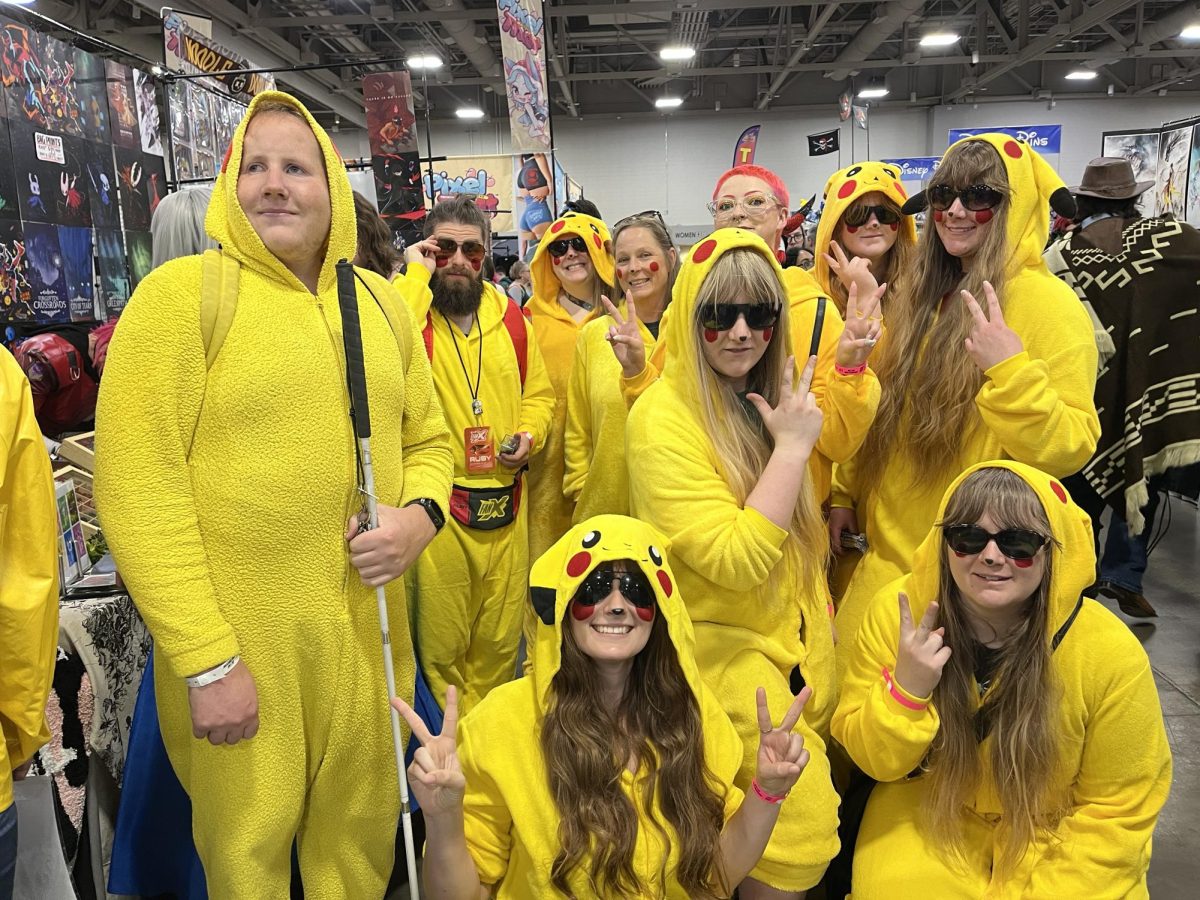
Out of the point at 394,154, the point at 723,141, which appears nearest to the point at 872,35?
the point at 723,141

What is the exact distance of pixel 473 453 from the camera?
8.82 feet

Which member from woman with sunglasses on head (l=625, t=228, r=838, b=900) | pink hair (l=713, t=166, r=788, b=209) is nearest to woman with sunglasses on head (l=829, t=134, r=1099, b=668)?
woman with sunglasses on head (l=625, t=228, r=838, b=900)

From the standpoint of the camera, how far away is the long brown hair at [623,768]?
158cm

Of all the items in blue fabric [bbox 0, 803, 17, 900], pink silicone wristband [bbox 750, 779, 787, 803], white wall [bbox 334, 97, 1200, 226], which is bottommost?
pink silicone wristband [bbox 750, 779, 787, 803]

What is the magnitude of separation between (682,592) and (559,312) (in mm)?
1809

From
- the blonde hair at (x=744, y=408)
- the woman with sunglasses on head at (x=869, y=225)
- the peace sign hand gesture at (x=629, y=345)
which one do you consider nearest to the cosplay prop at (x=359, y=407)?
the blonde hair at (x=744, y=408)

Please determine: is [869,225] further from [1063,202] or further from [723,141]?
[723,141]

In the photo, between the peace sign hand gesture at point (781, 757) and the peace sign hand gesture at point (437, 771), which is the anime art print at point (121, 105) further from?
the peace sign hand gesture at point (781, 757)

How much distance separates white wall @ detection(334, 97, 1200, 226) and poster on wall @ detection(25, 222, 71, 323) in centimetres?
1415

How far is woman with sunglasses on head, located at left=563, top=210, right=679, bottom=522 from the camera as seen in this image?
8.75ft

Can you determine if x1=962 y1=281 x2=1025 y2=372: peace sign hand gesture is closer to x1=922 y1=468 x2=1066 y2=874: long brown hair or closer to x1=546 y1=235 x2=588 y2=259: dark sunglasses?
x1=922 y1=468 x2=1066 y2=874: long brown hair

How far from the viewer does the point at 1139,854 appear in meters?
1.73

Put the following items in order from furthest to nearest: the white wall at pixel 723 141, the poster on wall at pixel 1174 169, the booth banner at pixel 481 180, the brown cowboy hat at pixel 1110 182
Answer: the white wall at pixel 723 141 < the booth banner at pixel 481 180 < the poster on wall at pixel 1174 169 < the brown cowboy hat at pixel 1110 182

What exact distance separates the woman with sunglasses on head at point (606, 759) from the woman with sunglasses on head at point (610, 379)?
37.0 inches
